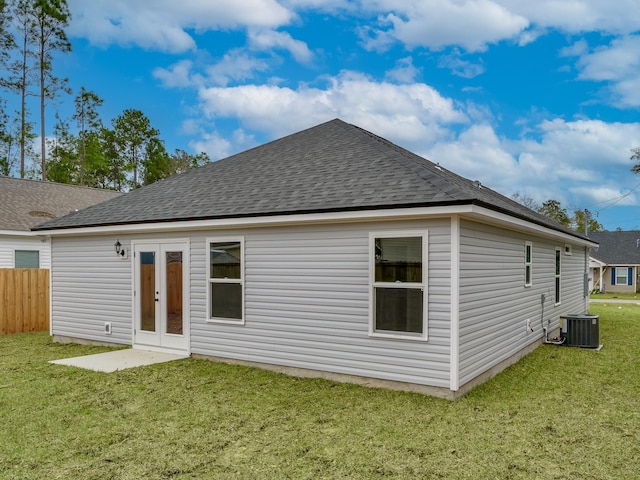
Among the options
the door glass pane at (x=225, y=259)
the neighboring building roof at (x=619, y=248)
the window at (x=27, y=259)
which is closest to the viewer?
the door glass pane at (x=225, y=259)

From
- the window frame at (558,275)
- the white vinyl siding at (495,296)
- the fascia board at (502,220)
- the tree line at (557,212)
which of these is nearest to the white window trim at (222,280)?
the white vinyl siding at (495,296)

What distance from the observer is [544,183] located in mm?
40188

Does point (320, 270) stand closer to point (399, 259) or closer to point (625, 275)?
point (399, 259)

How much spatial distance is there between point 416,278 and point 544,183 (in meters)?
39.5

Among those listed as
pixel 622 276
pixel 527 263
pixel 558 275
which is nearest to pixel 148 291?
pixel 527 263

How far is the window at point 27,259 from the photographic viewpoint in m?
14.8

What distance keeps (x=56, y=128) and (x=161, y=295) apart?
26866 mm

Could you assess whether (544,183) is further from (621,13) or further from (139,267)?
(139,267)

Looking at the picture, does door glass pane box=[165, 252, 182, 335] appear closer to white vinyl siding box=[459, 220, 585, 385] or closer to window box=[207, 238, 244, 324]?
window box=[207, 238, 244, 324]

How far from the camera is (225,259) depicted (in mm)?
7477

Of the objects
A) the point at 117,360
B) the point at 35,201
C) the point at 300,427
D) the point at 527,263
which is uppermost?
the point at 35,201

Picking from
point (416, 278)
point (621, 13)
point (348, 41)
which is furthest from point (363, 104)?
point (416, 278)

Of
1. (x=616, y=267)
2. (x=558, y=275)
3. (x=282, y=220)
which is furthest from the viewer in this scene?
(x=616, y=267)

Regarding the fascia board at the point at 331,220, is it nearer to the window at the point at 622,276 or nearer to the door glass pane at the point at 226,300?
the door glass pane at the point at 226,300
